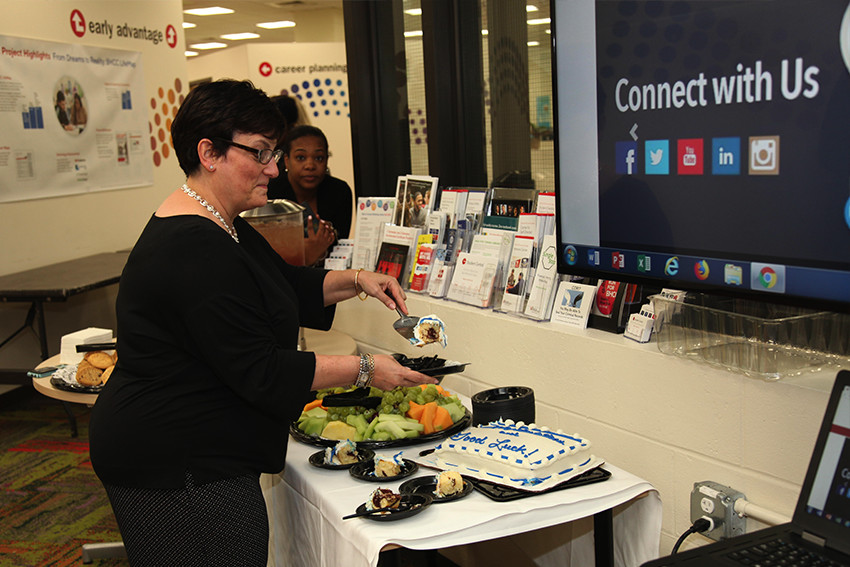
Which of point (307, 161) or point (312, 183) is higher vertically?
point (307, 161)

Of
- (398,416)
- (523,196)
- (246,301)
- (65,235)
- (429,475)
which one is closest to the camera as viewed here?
(246,301)

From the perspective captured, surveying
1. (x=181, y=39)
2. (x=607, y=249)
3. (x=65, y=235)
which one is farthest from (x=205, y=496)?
(x=181, y=39)

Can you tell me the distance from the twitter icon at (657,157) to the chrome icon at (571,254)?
0.28 m

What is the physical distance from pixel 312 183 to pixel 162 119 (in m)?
3.38

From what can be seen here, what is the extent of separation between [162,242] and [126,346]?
0.24m

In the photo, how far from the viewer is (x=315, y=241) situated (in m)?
2.96

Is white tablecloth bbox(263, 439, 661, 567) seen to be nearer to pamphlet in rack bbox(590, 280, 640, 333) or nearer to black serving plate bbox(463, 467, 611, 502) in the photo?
black serving plate bbox(463, 467, 611, 502)

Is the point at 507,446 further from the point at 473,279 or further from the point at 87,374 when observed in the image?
the point at 87,374

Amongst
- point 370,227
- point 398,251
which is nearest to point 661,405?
point 398,251

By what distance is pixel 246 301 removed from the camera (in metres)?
1.57

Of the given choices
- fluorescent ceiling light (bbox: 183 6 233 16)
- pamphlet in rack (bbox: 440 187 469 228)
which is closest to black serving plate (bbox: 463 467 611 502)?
pamphlet in rack (bbox: 440 187 469 228)

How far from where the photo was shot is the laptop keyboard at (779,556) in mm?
1134

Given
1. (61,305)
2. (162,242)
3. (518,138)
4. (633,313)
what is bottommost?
(61,305)

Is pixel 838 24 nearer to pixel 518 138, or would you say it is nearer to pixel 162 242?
pixel 162 242
